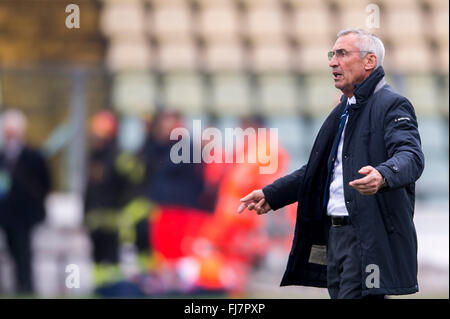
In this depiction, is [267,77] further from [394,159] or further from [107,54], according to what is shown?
[394,159]

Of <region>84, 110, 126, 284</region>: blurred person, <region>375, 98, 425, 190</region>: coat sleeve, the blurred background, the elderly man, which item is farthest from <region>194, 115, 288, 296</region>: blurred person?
<region>375, 98, 425, 190</region>: coat sleeve

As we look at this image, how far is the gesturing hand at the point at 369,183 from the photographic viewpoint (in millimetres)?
4262

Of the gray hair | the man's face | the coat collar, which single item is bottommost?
the coat collar

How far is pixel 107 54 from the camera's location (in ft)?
44.9

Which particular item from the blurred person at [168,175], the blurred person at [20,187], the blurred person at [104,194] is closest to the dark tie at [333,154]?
the blurred person at [168,175]

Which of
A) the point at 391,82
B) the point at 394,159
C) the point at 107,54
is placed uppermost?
the point at 107,54

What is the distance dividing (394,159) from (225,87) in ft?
20.2

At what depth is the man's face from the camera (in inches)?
189

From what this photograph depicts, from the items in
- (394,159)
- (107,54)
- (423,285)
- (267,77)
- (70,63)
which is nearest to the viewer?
(394,159)

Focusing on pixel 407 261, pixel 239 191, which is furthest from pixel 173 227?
pixel 407 261

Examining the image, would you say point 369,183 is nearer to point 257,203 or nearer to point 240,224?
point 257,203

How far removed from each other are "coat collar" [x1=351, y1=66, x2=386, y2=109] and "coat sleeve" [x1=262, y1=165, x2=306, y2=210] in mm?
441

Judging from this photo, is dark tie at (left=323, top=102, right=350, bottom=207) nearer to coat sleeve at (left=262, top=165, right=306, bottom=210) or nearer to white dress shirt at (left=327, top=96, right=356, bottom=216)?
white dress shirt at (left=327, top=96, right=356, bottom=216)

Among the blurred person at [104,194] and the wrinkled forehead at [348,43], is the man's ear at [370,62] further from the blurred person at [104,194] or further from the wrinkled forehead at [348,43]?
the blurred person at [104,194]
